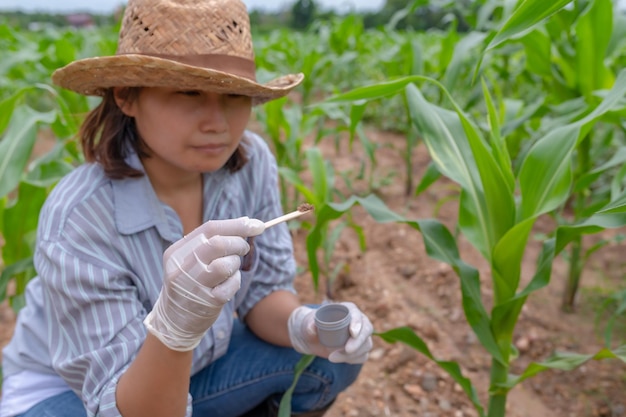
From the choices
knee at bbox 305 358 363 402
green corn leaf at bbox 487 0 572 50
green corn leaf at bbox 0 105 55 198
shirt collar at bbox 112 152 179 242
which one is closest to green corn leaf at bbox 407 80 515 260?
green corn leaf at bbox 487 0 572 50

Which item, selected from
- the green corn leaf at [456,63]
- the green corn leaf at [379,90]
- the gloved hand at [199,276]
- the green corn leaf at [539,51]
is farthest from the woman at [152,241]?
the green corn leaf at [539,51]

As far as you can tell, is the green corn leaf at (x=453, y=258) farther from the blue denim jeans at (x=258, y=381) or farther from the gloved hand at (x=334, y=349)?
the blue denim jeans at (x=258, y=381)

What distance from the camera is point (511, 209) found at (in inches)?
41.0

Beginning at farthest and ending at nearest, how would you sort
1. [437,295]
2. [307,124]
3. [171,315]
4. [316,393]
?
[307,124]
[437,295]
[316,393]
[171,315]

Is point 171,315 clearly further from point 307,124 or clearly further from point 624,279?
point 624,279

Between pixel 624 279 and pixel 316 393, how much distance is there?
4.55 ft

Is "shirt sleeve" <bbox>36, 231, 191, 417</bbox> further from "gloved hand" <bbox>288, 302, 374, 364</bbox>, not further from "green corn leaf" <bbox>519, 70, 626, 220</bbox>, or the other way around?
"green corn leaf" <bbox>519, 70, 626, 220</bbox>

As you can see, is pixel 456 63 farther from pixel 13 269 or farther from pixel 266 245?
pixel 13 269

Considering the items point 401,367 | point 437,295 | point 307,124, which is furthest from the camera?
point 307,124

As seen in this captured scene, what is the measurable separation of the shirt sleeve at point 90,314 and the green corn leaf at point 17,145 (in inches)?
17.8

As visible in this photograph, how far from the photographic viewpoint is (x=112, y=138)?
1.08 meters

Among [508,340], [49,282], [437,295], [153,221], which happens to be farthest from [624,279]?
[49,282]

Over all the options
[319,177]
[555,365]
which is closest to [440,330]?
[319,177]

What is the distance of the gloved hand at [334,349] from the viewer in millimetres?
1008
